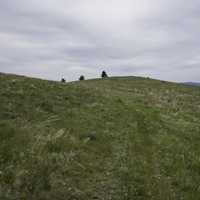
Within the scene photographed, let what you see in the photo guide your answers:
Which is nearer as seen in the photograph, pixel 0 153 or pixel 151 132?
pixel 0 153

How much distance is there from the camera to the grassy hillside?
8.81m

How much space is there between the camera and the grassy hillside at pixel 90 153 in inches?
347

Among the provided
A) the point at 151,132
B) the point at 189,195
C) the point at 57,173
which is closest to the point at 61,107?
the point at 151,132

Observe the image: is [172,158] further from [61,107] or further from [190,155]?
[61,107]

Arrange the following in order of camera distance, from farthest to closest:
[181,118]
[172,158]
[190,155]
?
[181,118] < [190,155] < [172,158]

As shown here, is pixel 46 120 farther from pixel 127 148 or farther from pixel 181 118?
pixel 181 118

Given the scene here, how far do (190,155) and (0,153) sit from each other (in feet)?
22.8

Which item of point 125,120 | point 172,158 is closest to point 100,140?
point 172,158

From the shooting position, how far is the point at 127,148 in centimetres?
1275

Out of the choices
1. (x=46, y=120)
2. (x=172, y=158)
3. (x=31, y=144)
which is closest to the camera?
(x=31, y=144)

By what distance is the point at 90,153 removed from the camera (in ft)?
37.8

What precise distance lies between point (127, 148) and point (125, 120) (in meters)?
5.28

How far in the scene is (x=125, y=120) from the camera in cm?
1797

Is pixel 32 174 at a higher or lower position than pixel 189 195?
higher
